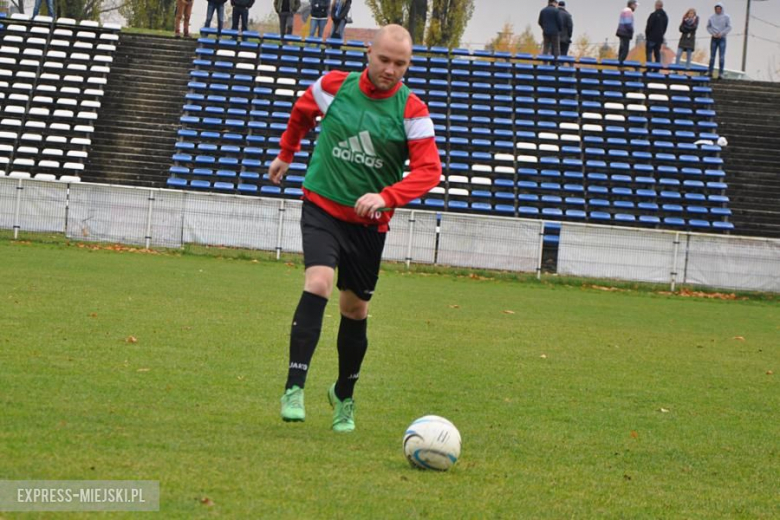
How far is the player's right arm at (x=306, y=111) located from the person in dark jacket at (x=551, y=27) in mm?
30457

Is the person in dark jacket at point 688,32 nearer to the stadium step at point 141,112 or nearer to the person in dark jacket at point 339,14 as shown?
the person in dark jacket at point 339,14

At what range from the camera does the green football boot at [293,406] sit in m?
6.19

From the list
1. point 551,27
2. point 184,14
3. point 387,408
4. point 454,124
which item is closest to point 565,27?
point 551,27

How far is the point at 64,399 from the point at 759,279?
20.1 meters

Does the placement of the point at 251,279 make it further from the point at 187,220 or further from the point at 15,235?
the point at 15,235

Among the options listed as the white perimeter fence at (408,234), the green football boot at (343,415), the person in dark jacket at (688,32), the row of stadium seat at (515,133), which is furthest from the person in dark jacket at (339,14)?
the green football boot at (343,415)

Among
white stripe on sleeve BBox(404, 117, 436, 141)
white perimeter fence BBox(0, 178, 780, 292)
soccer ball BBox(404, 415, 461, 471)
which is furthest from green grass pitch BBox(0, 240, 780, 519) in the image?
white perimeter fence BBox(0, 178, 780, 292)

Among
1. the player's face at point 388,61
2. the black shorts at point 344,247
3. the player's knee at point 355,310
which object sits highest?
the player's face at point 388,61

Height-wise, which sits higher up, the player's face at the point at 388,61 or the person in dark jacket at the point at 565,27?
the person in dark jacket at the point at 565,27

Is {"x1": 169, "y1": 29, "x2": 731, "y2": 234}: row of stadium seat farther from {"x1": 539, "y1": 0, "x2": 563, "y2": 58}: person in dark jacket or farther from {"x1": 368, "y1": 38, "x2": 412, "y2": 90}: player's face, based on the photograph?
{"x1": 368, "y1": 38, "x2": 412, "y2": 90}: player's face

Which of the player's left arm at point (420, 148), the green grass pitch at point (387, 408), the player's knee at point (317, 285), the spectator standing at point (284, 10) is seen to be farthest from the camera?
the spectator standing at point (284, 10)

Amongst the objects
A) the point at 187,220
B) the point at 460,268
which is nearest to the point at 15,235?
the point at 187,220

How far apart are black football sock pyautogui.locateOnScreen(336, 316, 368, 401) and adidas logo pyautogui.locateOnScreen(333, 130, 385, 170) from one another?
99cm

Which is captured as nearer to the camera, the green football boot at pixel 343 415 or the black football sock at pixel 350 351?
the green football boot at pixel 343 415
